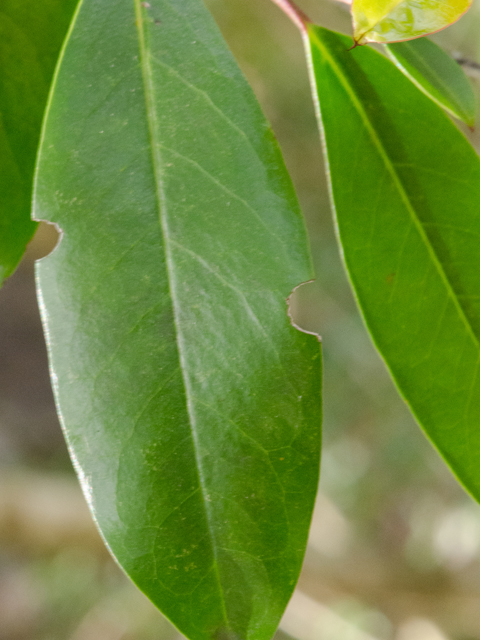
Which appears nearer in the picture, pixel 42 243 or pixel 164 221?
pixel 164 221

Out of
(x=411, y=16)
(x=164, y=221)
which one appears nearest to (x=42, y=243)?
(x=164, y=221)

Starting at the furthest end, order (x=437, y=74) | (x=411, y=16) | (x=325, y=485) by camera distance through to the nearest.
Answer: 1. (x=325, y=485)
2. (x=437, y=74)
3. (x=411, y=16)

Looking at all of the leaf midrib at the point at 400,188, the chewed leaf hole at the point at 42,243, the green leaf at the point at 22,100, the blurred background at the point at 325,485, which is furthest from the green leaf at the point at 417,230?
the chewed leaf hole at the point at 42,243

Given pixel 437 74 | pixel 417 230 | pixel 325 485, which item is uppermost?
pixel 437 74

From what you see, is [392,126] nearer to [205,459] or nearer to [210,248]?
[210,248]

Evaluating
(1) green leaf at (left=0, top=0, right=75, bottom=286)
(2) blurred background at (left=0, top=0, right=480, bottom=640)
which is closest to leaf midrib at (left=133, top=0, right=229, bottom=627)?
(1) green leaf at (left=0, top=0, right=75, bottom=286)

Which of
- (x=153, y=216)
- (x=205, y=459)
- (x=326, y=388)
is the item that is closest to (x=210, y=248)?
(x=153, y=216)

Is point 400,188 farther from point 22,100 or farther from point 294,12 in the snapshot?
point 22,100
